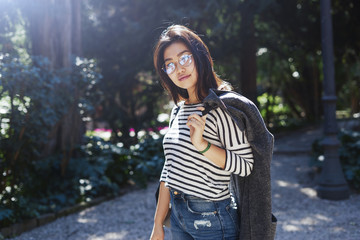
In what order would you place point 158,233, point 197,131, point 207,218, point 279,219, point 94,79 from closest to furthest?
point 197,131 < point 207,218 < point 158,233 < point 279,219 < point 94,79

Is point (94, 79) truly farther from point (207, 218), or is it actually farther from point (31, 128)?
point (207, 218)

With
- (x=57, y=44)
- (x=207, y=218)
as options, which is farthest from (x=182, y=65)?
(x=57, y=44)

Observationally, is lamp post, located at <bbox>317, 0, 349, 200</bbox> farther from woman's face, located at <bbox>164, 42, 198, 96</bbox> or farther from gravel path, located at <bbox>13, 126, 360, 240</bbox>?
woman's face, located at <bbox>164, 42, 198, 96</bbox>

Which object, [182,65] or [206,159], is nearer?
[206,159]

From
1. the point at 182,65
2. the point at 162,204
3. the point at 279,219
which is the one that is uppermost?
the point at 182,65

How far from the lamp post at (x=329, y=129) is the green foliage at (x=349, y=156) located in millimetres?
445

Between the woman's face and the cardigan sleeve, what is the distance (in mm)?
281

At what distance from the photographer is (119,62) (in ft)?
35.6

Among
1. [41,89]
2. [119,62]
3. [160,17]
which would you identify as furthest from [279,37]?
[41,89]

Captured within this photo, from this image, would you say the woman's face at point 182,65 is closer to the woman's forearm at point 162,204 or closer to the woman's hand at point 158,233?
the woman's forearm at point 162,204

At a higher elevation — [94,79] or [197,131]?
[94,79]

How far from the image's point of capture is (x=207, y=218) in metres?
1.87

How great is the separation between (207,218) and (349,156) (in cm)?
591

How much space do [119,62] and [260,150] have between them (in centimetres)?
940
